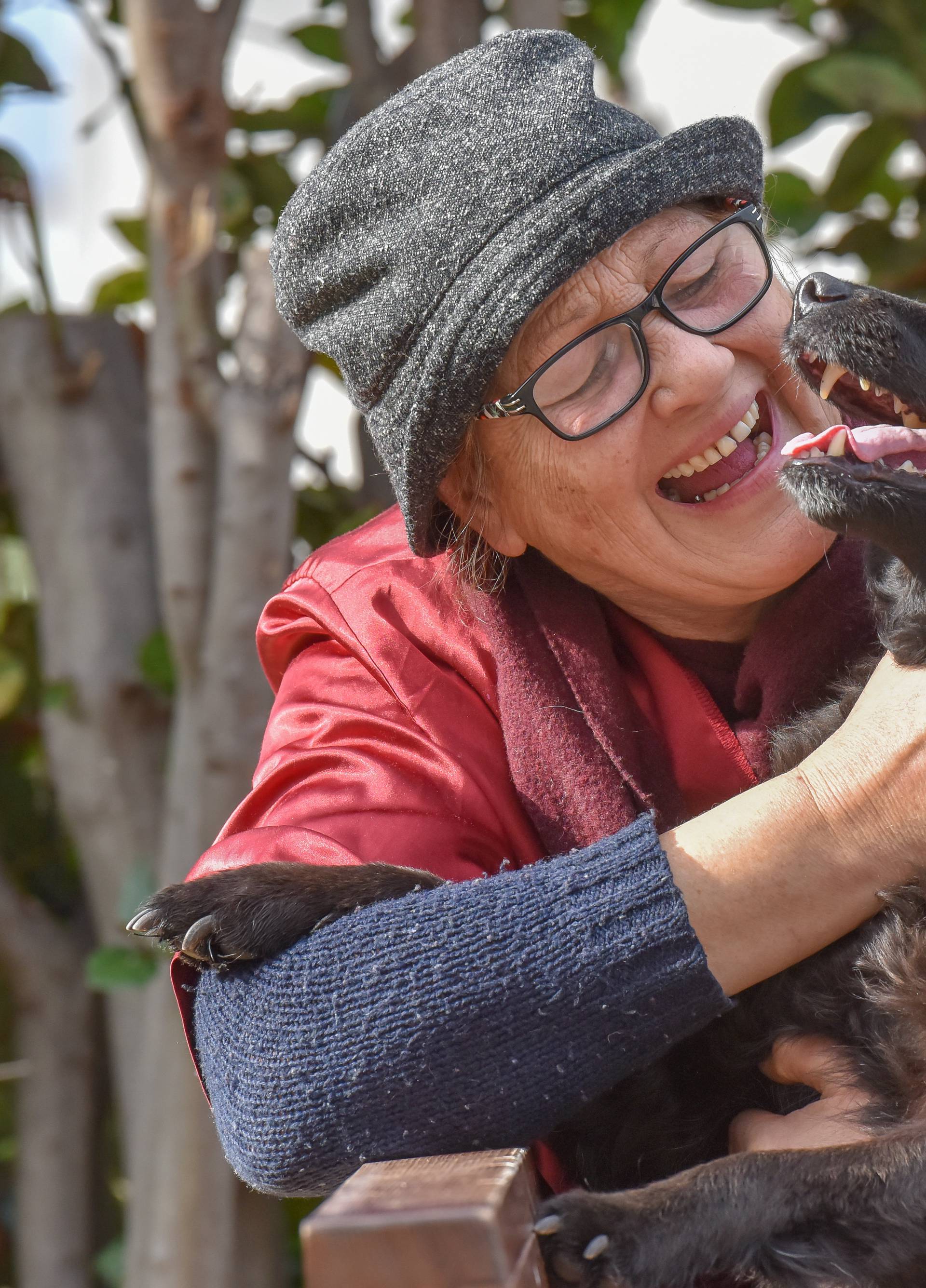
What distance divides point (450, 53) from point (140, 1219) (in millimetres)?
2365

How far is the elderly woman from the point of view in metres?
1.21

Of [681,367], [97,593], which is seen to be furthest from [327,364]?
[681,367]

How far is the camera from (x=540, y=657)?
5.32 feet

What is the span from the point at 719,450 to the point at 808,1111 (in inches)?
30.5

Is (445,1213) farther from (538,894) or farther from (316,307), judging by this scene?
(316,307)

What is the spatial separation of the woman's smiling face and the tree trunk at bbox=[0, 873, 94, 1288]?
1931 millimetres

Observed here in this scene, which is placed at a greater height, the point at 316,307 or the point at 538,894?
the point at 316,307

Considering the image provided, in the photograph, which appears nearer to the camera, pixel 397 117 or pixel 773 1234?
pixel 773 1234

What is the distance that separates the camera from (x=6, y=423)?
3.03 m

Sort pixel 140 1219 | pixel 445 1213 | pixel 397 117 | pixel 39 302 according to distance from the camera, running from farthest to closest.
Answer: pixel 39 302, pixel 140 1219, pixel 397 117, pixel 445 1213

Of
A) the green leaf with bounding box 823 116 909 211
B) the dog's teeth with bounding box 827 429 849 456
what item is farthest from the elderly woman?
the green leaf with bounding box 823 116 909 211

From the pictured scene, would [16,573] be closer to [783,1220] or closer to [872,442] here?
[872,442]

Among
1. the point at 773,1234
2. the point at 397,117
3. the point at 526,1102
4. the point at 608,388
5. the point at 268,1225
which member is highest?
the point at 397,117

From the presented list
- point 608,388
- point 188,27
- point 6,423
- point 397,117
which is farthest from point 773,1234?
point 6,423
